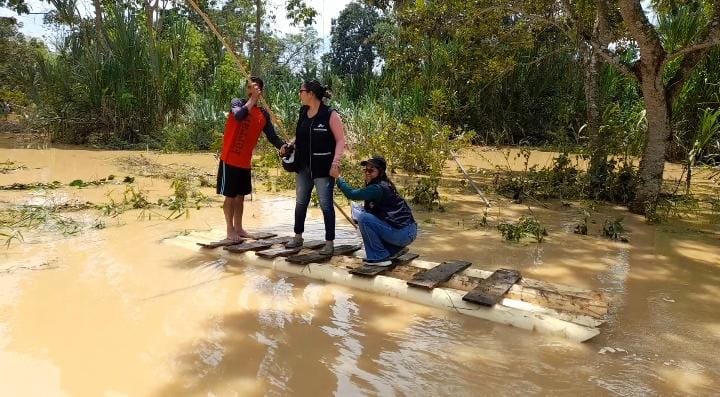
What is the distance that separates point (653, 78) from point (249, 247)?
5371mm

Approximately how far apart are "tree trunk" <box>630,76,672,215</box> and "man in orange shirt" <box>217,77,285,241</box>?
480 cm

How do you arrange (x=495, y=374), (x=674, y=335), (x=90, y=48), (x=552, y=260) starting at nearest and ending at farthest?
(x=495, y=374) < (x=674, y=335) < (x=552, y=260) < (x=90, y=48)

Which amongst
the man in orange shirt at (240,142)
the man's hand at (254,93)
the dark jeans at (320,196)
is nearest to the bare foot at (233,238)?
the man in orange shirt at (240,142)

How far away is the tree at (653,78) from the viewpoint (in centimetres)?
663

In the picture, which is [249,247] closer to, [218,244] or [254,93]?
[218,244]

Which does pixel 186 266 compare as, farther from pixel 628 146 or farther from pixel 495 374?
pixel 628 146

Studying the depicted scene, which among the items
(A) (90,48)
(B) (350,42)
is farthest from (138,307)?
(B) (350,42)

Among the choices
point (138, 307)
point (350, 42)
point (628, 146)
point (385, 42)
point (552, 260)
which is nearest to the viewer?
point (138, 307)

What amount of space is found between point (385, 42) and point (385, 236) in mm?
6417

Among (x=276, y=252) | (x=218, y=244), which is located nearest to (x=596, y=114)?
(x=276, y=252)

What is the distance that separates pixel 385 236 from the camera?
14.4 ft

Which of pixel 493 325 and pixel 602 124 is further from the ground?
pixel 602 124

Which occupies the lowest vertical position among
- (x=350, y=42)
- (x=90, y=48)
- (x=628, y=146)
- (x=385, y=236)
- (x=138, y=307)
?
(x=138, y=307)

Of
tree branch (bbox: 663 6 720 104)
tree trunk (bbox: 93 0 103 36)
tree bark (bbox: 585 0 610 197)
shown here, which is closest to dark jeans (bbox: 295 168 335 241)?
tree branch (bbox: 663 6 720 104)
